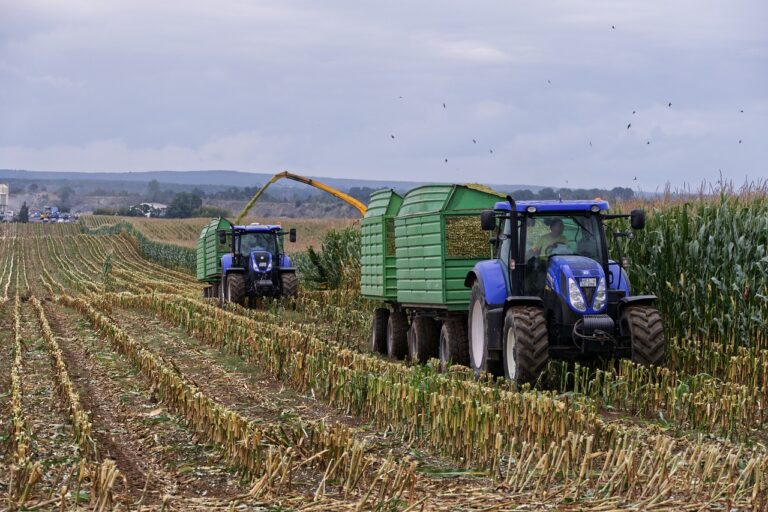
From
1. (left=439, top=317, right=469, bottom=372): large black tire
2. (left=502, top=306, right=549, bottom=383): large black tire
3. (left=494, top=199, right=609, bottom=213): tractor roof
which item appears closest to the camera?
(left=502, top=306, right=549, bottom=383): large black tire

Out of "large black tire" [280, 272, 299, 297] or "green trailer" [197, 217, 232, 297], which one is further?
"green trailer" [197, 217, 232, 297]

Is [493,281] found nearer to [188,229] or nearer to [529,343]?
[529,343]

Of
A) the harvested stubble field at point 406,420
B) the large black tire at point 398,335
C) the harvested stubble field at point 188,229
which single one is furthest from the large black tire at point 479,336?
the harvested stubble field at point 188,229

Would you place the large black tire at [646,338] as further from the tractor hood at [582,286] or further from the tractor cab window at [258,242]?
the tractor cab window at [258,242]

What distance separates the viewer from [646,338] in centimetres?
1120

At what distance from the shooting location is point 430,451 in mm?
8766

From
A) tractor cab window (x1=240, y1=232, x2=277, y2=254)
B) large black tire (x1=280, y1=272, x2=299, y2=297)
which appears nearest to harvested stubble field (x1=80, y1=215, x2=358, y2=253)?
tractor cab window (x1=240, y1=232, x2=277, y2=254)

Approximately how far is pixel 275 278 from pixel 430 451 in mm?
18380

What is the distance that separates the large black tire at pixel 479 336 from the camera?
12.2m

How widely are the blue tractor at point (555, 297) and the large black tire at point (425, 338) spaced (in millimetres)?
2680

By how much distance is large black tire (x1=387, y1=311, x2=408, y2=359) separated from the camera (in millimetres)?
16672

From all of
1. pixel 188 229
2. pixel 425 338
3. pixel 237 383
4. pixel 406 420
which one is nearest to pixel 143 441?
pixel 406 420

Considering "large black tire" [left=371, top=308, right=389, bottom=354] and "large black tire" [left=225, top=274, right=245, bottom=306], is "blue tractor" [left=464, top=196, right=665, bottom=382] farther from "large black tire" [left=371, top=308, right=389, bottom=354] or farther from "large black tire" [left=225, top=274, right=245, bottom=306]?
"large black tire" [left=225, top=274, right=245, bottom=306]

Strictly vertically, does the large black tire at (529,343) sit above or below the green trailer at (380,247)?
below
